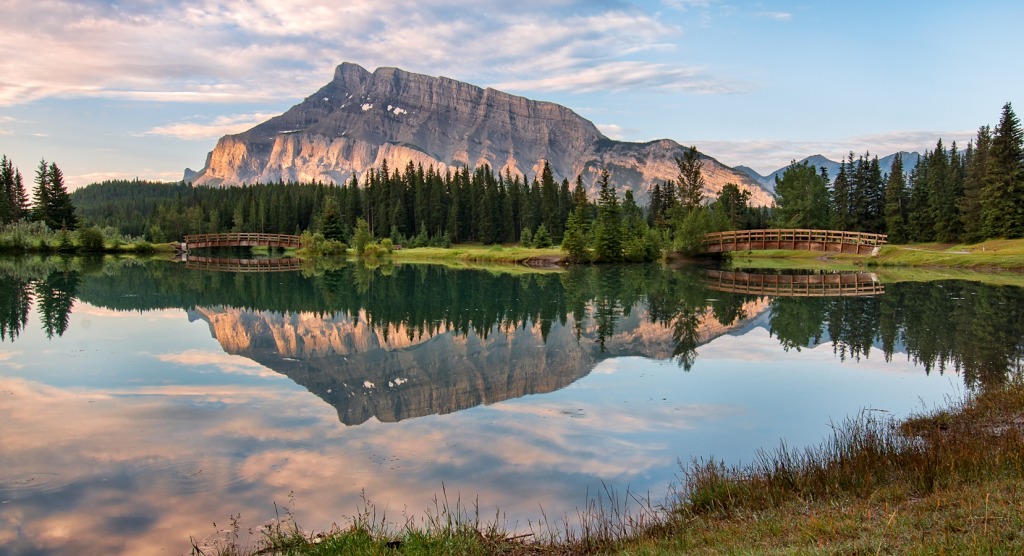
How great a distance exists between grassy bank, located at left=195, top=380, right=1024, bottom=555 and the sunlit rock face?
6.24 metres

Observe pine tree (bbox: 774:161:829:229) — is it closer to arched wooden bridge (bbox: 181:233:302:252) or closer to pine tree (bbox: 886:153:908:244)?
pine tree (bbox: 886:153:908:244)

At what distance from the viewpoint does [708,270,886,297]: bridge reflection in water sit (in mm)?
40922

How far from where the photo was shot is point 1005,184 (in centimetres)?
6303

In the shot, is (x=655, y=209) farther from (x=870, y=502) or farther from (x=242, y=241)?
(x=870, y=502)

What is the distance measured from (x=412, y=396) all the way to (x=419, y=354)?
Answer: 5.35 m

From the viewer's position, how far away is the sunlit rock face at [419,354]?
52.2 ft

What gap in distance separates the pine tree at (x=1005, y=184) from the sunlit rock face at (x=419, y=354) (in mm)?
46938

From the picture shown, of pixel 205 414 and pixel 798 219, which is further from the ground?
pixel 798 219

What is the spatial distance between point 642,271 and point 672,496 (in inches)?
2018

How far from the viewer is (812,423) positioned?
13.8 metres

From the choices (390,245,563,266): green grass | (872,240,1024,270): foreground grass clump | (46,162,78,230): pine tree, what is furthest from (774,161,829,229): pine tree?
(46,162,78,230): pine tree

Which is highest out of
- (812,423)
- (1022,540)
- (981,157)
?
(981,157)

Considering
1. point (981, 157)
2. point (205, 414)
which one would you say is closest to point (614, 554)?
point (205, 414)

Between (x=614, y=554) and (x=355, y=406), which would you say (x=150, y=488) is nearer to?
(x=355, y=406)
